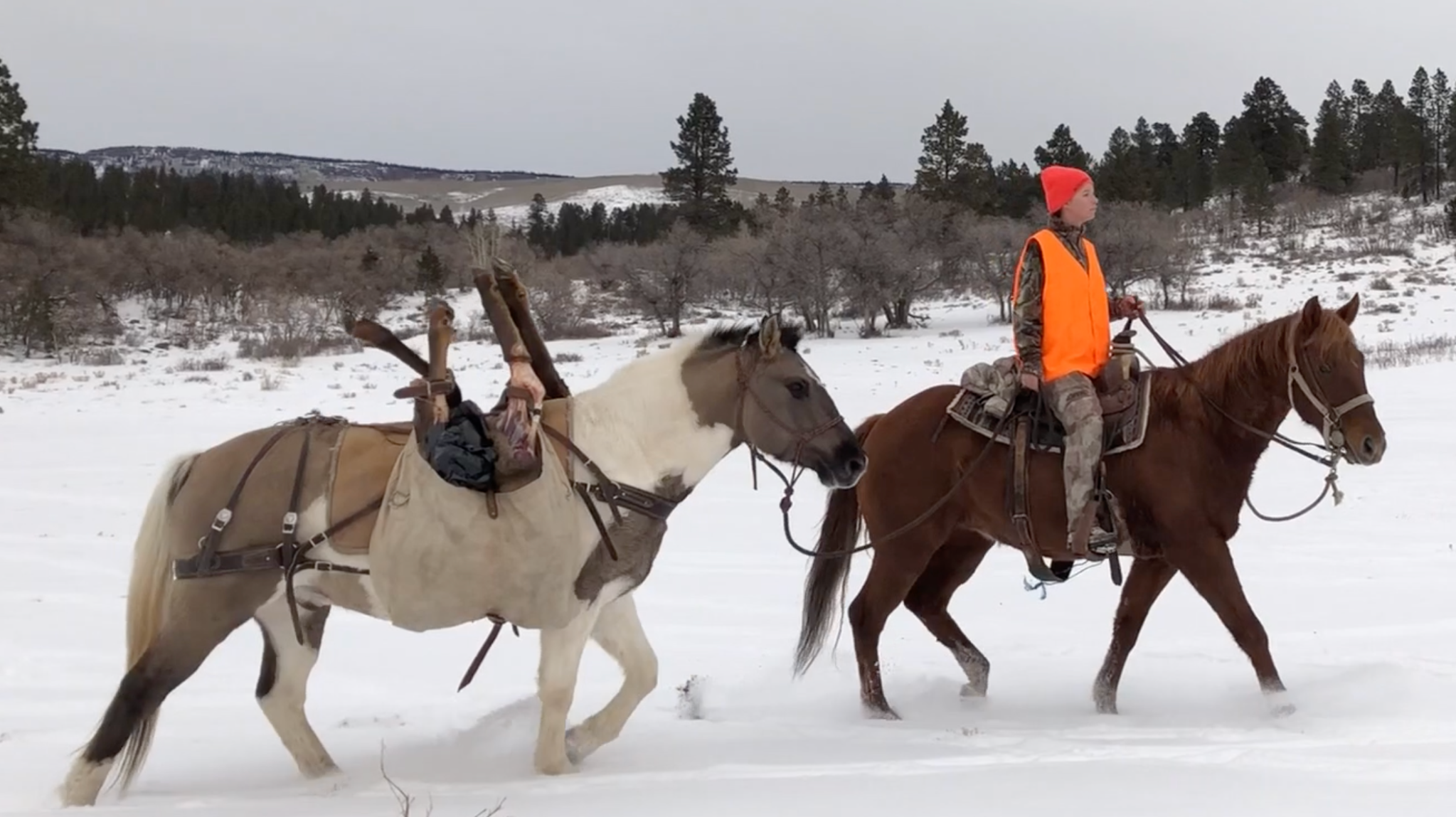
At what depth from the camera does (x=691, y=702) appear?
5.02m

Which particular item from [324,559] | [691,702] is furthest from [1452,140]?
[324,559]

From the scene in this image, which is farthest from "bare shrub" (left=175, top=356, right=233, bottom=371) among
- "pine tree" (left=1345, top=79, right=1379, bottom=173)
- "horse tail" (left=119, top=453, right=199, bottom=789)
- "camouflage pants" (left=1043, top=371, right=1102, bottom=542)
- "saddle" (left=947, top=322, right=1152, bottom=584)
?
"pine tree" (left=1345, top=79, right=1379, bottom=173)

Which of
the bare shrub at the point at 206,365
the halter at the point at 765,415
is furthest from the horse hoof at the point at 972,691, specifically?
the bare shrub at the point at 206,365

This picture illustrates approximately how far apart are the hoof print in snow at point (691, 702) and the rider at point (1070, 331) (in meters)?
2.04

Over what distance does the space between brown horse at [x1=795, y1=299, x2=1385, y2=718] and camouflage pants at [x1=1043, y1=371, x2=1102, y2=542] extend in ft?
0.44

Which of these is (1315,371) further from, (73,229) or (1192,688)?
(73,229)

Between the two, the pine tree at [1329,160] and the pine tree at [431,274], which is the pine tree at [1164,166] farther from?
the pine tree at [431,274]

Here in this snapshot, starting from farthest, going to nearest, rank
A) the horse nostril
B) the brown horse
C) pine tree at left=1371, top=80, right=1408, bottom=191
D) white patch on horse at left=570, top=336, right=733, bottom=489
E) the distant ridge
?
the distant ridge, pine tree at left=1371, top=80, right=1408, bottom=191, the brown horse, the horse nostril, white patch on horse at left=570, top=336, right=733, bottom=489

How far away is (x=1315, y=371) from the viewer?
461 cm

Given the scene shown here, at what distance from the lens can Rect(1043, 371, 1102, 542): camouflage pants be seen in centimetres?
480

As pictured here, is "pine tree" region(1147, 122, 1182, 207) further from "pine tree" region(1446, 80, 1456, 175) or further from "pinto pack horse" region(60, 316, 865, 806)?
"pinto pack horse" region(60, 316, 865, 806)

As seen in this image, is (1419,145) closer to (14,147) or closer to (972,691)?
(972,691)

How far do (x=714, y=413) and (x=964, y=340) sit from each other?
24.1m

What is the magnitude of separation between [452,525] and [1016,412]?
2.95 m
